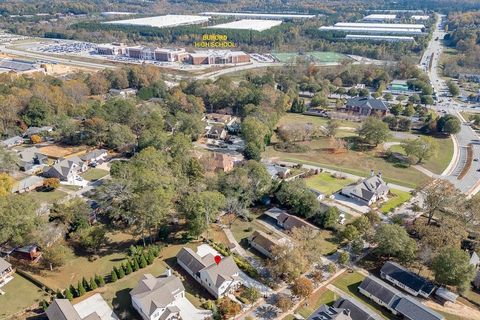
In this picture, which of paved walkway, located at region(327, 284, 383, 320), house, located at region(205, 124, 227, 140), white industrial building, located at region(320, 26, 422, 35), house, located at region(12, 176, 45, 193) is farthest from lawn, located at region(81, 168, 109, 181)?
white industrial building, located at region(320, 26, 422, 35)

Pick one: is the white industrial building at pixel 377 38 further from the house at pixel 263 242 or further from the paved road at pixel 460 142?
the house at pixel 263 242

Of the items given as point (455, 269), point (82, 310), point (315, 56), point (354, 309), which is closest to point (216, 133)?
point (82, 310)

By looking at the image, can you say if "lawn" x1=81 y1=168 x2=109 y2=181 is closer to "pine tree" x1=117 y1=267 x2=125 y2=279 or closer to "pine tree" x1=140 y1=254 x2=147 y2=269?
"pine tree" x1=140 y1=254 x2=147 y2=269

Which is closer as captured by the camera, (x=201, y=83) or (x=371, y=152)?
(x=371, y=152)

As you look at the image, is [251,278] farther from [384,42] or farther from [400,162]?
[384,42]

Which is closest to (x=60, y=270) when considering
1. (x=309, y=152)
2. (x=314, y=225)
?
(x=314, y=225)

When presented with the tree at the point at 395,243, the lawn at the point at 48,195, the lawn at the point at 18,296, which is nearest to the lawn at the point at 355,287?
the tree at the point at 395,243

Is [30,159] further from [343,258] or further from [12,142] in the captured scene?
[343,258]
